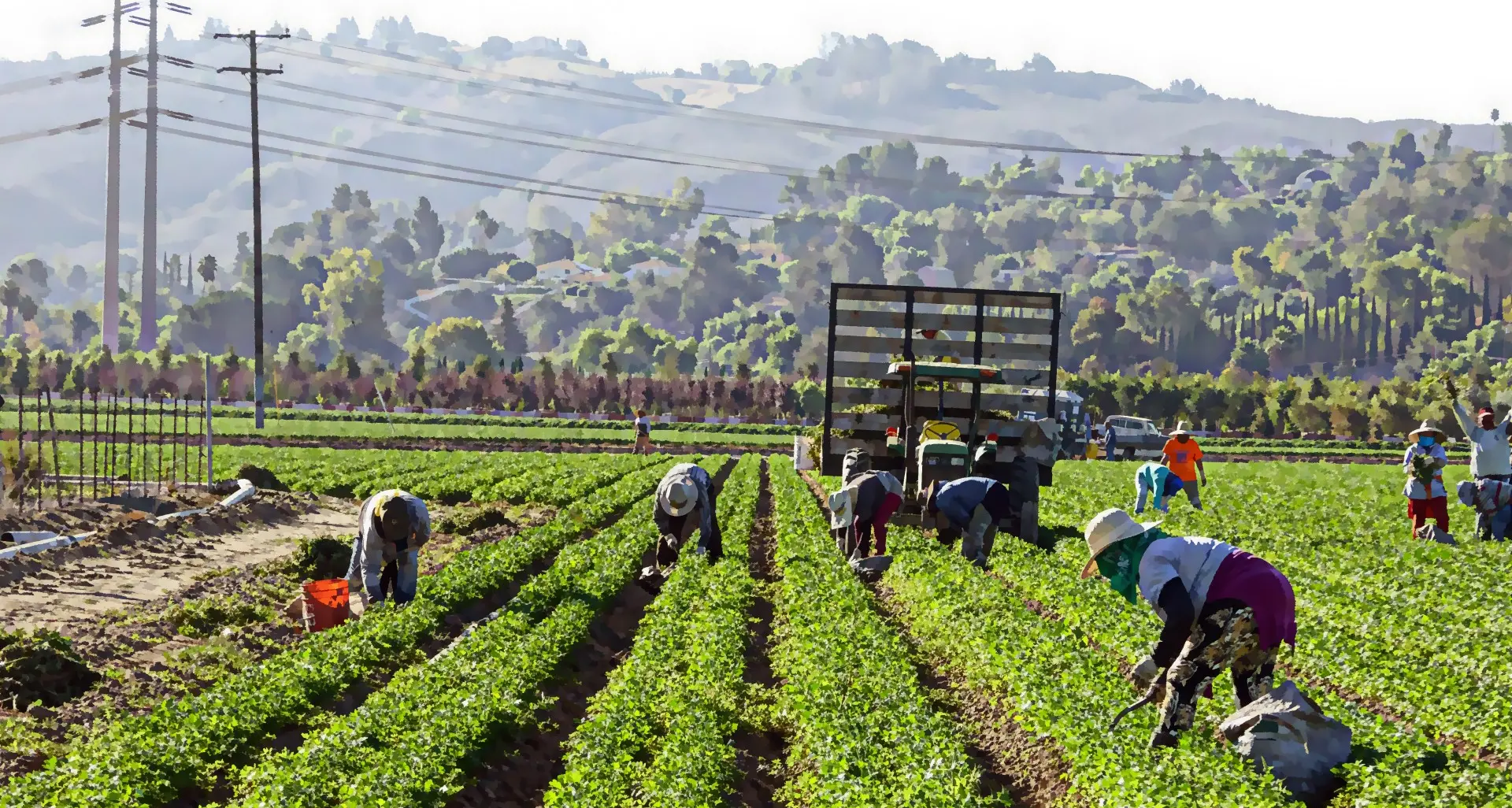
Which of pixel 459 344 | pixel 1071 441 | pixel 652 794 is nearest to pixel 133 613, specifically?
pixel 652 794

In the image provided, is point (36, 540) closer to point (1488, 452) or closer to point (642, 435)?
point (1488, 452)

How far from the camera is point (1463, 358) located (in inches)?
7023

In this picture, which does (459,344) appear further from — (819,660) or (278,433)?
(819,660)

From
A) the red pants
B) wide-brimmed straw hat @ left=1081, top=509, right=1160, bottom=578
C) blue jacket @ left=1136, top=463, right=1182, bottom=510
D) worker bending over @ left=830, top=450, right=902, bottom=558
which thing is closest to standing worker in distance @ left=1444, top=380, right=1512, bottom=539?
the red pants

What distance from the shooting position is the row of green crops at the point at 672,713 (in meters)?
10.1

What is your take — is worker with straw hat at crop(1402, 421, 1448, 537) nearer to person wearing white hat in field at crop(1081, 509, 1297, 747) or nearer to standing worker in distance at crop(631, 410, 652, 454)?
person wearing white hat in field at crop(1081, 509, 1297, 747)

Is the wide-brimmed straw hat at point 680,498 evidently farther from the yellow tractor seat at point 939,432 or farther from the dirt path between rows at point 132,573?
the dirt path between rows at point 132,573

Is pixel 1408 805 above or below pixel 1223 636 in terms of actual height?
below

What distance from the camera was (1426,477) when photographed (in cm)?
2253

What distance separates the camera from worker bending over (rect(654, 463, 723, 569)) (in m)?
→ 19.2

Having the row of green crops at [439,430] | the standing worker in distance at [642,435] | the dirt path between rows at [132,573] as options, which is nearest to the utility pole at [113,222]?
the row of green crops at [439,430]

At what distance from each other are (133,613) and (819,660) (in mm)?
8118

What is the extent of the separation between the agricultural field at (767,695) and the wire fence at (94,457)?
7262 millimetres

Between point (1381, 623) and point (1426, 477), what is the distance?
8.38 m
